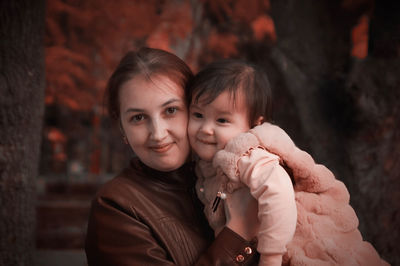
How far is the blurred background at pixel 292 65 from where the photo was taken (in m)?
2.88

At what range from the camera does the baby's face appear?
1728 millimetres

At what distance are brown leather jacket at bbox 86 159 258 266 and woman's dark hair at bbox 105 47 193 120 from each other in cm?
49

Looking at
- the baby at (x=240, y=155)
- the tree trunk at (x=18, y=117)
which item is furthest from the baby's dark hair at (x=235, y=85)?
the tree trunk at (x=18, y=117)

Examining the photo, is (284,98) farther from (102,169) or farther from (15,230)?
(102,169)

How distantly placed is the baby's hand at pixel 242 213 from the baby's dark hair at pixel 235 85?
41cm

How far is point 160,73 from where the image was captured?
179cm

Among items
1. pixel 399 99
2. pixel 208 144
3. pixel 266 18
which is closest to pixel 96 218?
pixel 208 144

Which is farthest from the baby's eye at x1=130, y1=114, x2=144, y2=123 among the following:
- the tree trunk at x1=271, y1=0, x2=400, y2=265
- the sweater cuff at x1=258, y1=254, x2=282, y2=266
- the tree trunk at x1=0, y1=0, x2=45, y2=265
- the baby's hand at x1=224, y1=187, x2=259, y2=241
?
the tree trunk at x1=271, y1=0, x2=400, y2=265

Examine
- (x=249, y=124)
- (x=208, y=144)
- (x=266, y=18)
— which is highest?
(x=266, y=18)

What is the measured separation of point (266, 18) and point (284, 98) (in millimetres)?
2840

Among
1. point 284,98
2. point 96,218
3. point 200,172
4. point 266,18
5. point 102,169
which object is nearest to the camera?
point 96,218

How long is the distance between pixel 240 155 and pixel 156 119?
50 centimetres

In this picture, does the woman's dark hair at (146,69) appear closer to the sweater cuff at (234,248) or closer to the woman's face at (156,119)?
the woman's face at (156,119)

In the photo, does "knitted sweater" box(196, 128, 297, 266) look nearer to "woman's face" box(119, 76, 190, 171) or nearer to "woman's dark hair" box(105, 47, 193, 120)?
"woman's face" box(119, 76, 190, 171)
